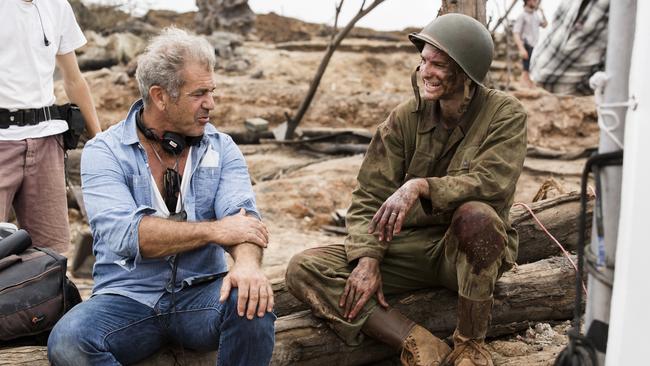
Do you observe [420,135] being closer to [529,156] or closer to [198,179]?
[198,179]

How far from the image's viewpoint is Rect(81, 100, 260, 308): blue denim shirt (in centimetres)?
355

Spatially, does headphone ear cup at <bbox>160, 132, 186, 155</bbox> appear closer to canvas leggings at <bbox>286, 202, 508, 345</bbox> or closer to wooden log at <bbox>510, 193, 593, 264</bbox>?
canvas leggings at <bbox>286, 202, 508, 345</bbox>

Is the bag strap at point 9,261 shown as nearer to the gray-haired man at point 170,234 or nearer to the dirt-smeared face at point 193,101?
the gray-haired man at point 170,234

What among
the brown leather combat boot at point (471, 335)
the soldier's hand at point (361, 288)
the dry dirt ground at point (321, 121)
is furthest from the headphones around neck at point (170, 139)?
the dry dirt ground at point (321, 121)

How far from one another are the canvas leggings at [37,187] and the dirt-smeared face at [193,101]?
4.03 feet

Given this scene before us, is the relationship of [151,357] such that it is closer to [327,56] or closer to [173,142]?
[173,142]

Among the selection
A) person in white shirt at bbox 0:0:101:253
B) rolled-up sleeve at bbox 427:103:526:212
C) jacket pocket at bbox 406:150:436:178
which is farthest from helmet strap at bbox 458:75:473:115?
person in white shirt at bbox 0:0:101:253

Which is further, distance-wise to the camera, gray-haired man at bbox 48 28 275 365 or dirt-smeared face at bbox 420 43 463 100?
dirt-smeared face at bbox 420 43 463 100

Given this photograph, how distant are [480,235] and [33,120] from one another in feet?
8.54

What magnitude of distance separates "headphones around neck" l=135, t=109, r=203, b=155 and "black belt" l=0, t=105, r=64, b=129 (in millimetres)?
1049

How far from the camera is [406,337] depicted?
13.2ft

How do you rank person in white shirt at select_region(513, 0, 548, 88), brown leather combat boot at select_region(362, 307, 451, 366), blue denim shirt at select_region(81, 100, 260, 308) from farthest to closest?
person in white shirt at select_region(513, 0, 548, 88) < brown leather combat boot at select_region(362, 307, 451, 366) < blue denim shirt at select_region(81, 100, 260, 308)

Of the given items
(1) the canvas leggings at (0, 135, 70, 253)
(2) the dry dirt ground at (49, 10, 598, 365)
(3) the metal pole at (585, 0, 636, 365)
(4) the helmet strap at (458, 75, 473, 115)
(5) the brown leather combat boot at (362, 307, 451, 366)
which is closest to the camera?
(3) the metal pole at (585, 0, 636, 365)

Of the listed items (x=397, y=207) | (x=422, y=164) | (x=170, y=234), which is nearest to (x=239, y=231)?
(x=170, y=234)
